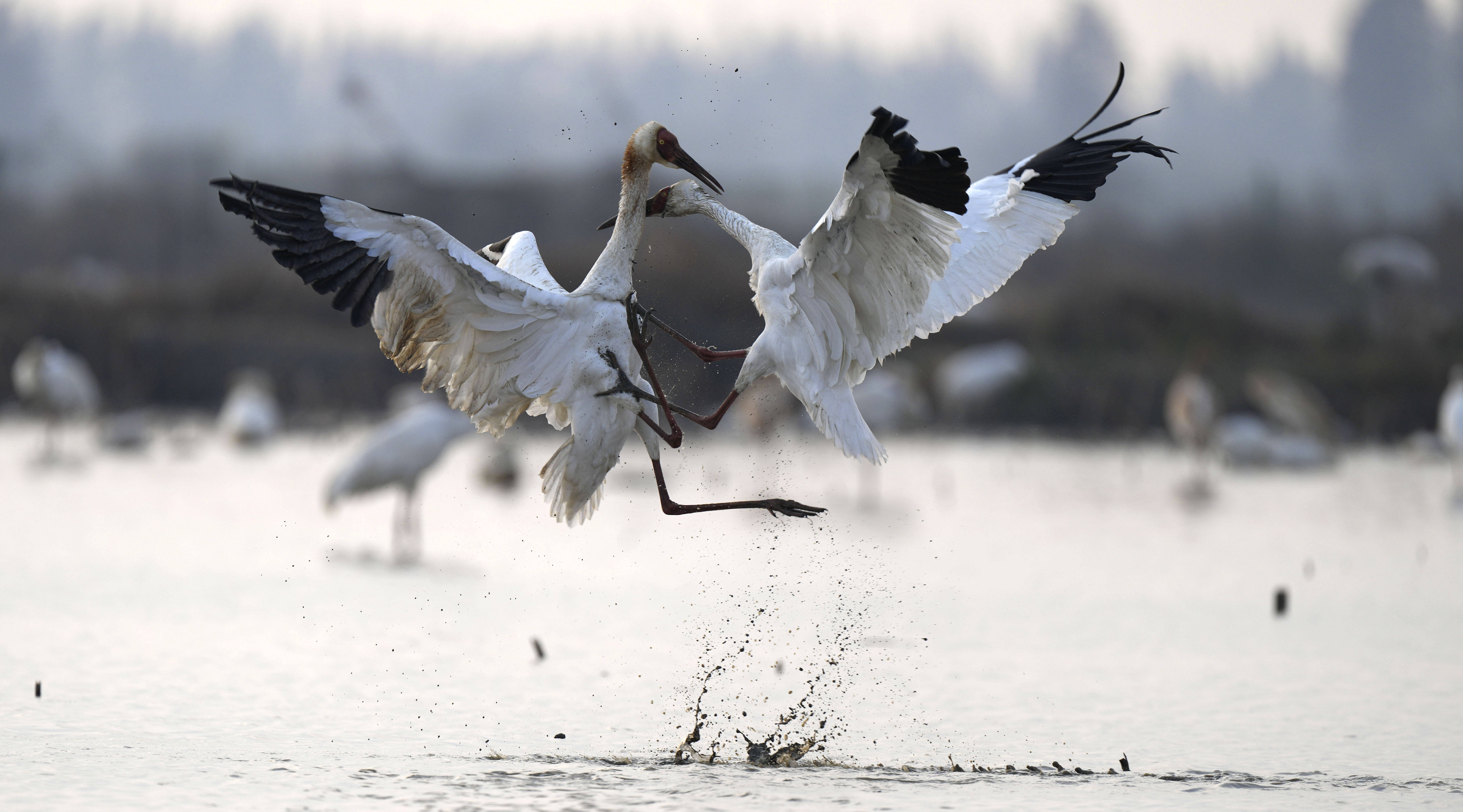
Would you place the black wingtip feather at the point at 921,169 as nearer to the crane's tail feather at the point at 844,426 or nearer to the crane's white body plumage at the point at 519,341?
the crane's tail feather at the point at 844,426

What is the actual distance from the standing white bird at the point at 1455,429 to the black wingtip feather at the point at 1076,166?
7.64 meters

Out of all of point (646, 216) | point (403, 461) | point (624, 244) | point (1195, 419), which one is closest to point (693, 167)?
point (646, 216)

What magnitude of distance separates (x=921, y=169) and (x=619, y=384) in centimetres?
144

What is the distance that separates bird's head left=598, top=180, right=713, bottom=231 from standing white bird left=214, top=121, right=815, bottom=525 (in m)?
0.10

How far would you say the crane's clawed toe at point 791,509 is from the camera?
5.57 meters

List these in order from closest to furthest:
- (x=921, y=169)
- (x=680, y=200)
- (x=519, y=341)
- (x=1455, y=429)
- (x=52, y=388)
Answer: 1. (x=921, y=169)
2. (x=519, y=341)
3. (x=680, y=200)
4. (x=1455, y=429)
5. (x=52, y=388)

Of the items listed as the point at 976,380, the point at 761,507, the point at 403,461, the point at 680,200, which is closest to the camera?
the point at 761,507

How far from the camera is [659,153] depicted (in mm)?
5664

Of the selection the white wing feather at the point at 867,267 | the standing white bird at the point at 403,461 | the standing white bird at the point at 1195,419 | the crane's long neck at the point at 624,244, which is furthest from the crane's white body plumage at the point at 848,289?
the standing white bird at the point at 1195,419

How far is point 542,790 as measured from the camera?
4602 mm

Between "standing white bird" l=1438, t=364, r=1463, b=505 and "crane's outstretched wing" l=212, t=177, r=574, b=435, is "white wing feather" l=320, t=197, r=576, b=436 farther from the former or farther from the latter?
"standing white bird" l=1438, t=364, r=1463, b=505

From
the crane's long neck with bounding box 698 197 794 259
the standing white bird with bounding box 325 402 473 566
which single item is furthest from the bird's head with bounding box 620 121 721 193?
the standing white bird with bounding box 325 402 473 566

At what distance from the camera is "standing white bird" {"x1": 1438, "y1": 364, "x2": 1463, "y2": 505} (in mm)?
12859

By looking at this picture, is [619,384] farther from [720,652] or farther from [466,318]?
[720,652]
